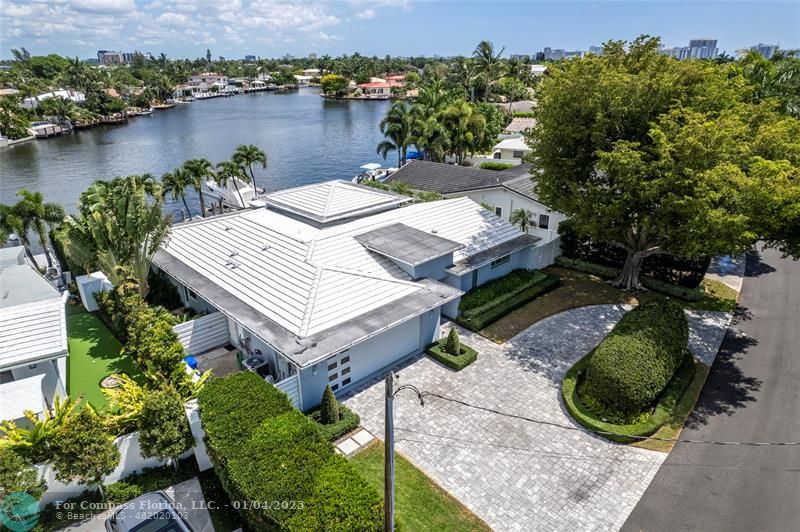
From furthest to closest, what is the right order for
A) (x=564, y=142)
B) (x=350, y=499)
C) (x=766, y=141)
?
(x=564, y=142) → (x=766, y=141) → (x=350, y=499)

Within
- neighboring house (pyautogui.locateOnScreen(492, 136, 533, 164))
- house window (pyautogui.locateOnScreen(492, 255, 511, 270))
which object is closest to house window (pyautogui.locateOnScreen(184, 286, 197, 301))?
house window (pyautogui.locateOnScreen(492, 255, 511, 270))

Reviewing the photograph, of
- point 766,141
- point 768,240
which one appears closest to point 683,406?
point 768,240

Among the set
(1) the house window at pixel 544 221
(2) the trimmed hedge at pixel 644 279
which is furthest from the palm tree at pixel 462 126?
(2) the trimmed hedge at pixel 644 279

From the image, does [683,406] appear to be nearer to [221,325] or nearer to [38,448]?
[221,325]

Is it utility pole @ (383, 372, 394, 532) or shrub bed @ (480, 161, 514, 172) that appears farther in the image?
shrub bed @ (480, 161, 514, 172)

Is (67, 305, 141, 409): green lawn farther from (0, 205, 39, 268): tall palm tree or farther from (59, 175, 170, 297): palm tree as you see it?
(0, 205, 39, 268): tall palm tree
